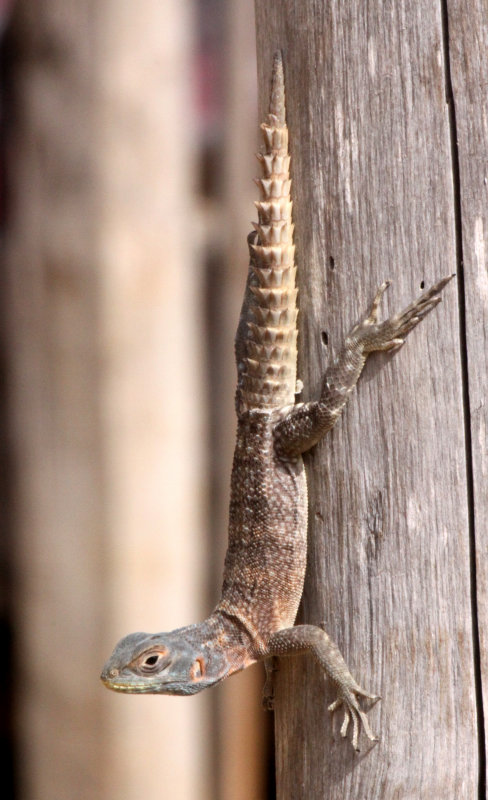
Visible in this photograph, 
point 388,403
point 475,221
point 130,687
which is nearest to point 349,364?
point 388,403

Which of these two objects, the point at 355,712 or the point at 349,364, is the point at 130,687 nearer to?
the point at 355,712

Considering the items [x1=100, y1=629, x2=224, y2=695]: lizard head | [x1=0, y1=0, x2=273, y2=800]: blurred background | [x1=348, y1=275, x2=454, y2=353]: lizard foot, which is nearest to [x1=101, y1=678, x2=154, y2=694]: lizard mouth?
[x1=100, y1=629, x2=224, y2=695]: lizard head

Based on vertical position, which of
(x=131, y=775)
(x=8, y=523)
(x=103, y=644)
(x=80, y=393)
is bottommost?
(x=131, y=775)

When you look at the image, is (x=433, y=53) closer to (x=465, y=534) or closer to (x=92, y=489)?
(x=465, y=534)

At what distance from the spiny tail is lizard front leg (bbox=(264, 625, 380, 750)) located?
85 centimetres

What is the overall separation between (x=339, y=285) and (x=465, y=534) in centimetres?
91

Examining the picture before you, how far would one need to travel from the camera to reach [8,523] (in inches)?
257

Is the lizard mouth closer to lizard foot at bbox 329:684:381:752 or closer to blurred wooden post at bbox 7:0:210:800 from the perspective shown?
lizard foot at bbox 329:684:381:752

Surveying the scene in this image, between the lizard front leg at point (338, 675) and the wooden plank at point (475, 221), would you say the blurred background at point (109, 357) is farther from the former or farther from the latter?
the wooden plank at point (475, 221)

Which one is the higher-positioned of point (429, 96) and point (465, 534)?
point (429, 96)

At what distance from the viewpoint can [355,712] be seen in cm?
292

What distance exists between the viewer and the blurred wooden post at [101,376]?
5.75 meters

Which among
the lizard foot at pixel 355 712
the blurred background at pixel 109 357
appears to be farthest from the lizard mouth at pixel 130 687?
the blurred background at pixel 109 357

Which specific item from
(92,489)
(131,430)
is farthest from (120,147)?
(92,489)
